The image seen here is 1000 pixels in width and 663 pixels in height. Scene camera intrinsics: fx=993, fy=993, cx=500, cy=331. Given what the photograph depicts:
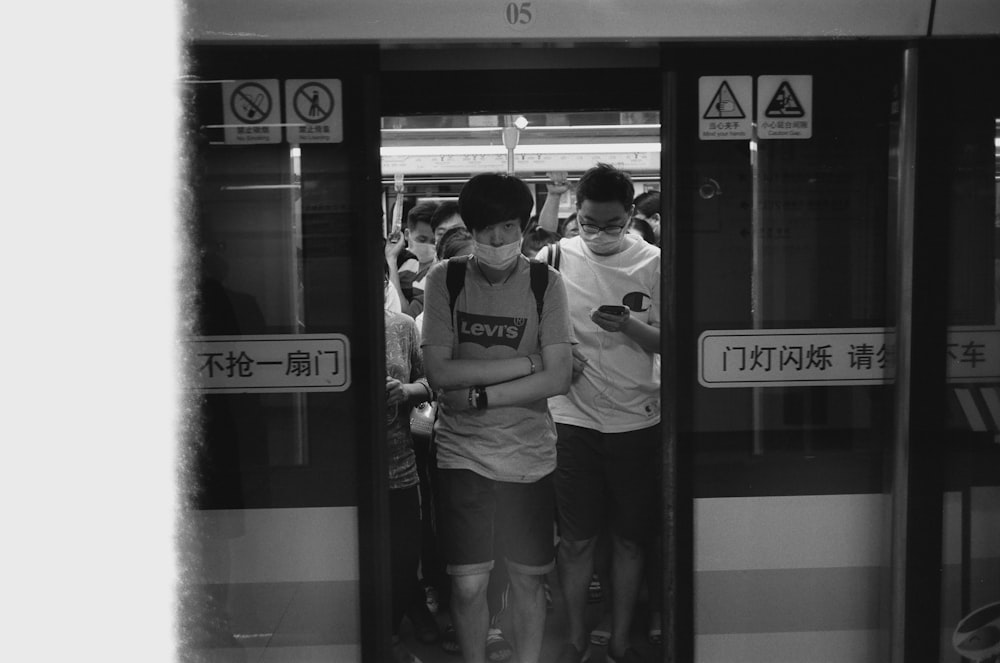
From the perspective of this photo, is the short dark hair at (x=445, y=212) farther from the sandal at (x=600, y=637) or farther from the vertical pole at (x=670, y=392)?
the vertical pole at (x=670, y=392)

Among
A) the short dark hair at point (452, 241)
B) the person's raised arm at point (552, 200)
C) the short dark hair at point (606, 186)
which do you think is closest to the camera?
the short dark hair at point (606, 186)

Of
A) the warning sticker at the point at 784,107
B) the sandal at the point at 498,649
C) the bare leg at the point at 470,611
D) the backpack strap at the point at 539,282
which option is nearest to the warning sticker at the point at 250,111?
the backpack strap at the point at 539,282

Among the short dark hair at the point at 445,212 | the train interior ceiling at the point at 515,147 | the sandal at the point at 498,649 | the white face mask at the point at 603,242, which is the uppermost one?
the train interior ceiling at the point at 515,147

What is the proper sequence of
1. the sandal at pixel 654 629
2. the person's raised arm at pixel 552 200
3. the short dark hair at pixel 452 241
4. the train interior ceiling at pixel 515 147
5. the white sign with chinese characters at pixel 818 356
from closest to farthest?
1. the white sign with chinese characters at pixel 818 356
2. the sandal at pixel 654 629
3. the short dark hair at pixel 452 241
4. the train interior ceiling at pixel 515 147
5. the person's raised arm at pixel 552 200

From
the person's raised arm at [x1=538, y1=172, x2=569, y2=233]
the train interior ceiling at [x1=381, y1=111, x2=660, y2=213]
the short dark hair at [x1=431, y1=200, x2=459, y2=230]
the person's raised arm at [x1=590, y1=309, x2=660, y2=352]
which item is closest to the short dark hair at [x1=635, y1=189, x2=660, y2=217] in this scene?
the train interior ceiling at [x1=381, y1=111, x2=660, y2=213]

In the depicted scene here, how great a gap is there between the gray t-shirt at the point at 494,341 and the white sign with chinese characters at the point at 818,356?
0.56 metres

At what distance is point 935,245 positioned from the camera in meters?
2.57

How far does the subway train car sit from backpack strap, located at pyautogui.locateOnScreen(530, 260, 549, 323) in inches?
20.0

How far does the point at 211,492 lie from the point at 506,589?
1951 millimetres

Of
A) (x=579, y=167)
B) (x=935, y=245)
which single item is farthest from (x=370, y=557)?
(x=579, y=167)

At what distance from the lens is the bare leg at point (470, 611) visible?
306 centimetres

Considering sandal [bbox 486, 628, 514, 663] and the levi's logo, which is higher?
the levi's logo

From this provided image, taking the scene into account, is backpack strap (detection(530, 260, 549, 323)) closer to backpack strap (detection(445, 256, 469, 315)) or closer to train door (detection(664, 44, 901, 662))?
backpack strap (detection(445, 256, 469, 315))

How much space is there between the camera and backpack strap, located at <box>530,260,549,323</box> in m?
3.04
